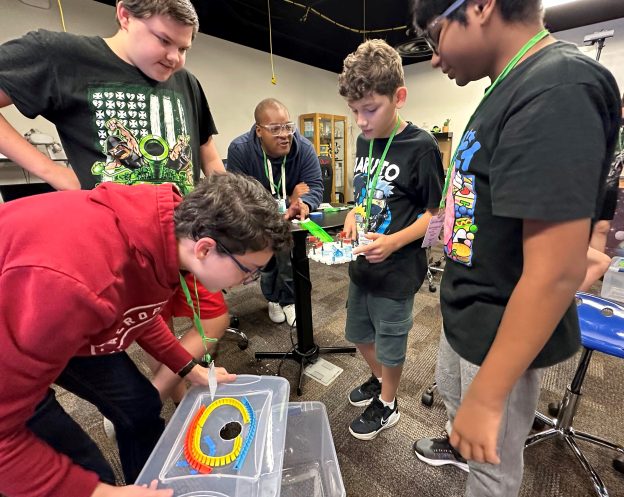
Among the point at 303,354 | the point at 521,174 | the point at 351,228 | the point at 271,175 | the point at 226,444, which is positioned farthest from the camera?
the point at 271,175

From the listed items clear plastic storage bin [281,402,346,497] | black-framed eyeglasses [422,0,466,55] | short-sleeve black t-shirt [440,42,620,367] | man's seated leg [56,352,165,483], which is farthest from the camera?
clear plastic storage bin [281,402,346,497]

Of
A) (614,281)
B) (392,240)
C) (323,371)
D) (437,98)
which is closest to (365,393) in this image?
(323,371)

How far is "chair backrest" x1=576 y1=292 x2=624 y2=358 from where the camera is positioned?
93 centimetres

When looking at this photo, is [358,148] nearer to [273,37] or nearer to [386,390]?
[386,390]

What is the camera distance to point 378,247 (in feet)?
3.11

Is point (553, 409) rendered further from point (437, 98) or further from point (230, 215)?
point (437, 98)

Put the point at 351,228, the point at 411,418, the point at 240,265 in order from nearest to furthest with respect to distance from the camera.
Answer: the point at 240,265 → the point at 351,228 → the point at 411,418

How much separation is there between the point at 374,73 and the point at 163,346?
1.05 metres

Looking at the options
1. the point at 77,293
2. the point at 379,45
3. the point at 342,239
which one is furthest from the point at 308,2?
the point at 77,293

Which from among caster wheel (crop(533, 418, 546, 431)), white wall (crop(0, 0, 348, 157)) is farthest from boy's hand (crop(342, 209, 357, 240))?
white wall (crop(0, 0, 348, 157))

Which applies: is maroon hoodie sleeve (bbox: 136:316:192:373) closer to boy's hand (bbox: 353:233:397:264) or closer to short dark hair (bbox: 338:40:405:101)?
boy's hand (bbox: 353:233:397:264)

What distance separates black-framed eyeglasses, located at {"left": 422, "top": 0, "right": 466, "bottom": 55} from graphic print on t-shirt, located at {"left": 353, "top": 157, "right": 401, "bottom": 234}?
1.38 feet

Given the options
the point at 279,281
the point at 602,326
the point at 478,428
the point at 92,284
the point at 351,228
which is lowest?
the point at 279,281

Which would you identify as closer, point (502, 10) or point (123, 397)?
point (502, 10)
